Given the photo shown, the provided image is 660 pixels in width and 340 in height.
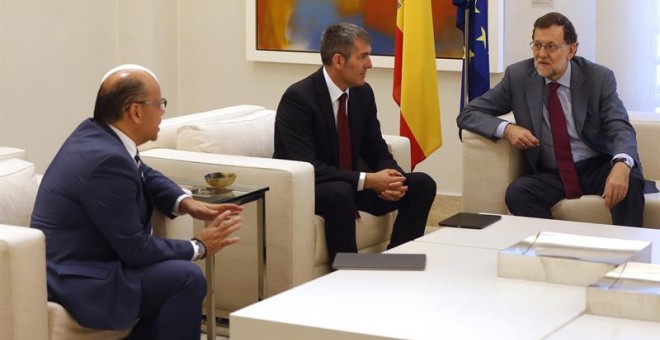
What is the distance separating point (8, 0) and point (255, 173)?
289 centimetres

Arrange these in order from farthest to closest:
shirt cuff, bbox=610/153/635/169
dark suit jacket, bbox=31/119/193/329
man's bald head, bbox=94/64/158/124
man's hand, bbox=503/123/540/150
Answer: man's hand, bbox=503/123/540/150, shirt cuff, bbox=610/153/635/169, man's bald head, bbox=94/64/158/124, dark suit jacket, bbox=31/119/193/329

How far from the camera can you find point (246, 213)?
5109 mm

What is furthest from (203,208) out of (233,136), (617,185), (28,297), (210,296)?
(617,185)

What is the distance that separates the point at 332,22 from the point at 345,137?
2.40 m

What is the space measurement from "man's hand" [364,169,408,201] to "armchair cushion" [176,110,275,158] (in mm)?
594

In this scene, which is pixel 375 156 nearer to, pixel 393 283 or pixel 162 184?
pixel 162 184

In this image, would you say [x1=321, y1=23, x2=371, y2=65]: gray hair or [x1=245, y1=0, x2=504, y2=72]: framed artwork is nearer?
[x1=321, y1=23, x2=371, y2=65]: gray hair

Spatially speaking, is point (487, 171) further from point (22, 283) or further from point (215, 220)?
Answer: point (22, 283)

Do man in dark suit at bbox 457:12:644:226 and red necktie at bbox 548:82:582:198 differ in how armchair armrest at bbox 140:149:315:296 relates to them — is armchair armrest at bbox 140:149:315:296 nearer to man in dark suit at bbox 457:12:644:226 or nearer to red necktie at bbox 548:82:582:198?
man in dark suit at bbox 457:12:644:226

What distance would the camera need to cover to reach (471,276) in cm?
375

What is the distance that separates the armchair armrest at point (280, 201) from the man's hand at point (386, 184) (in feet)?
1.57

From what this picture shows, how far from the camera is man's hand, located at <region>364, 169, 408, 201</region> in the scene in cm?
539

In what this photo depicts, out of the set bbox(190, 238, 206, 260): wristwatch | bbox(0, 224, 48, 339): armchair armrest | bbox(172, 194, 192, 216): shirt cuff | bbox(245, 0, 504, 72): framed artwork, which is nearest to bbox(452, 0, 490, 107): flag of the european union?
bbox(245, 0, 504, 72): framed artwork

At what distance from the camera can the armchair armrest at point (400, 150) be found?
19.8 feet
